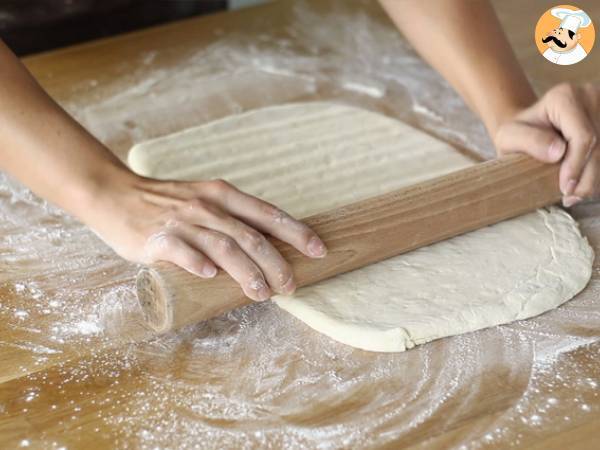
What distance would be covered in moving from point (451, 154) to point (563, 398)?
0.68m

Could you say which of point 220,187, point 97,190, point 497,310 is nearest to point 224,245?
point 220,187

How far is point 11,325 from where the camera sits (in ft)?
4.68

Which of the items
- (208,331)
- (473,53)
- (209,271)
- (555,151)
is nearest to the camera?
(209,271)

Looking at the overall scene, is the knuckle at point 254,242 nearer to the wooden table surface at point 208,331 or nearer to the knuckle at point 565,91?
the wooden table surface at point 208,331

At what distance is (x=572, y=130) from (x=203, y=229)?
2.30 ft

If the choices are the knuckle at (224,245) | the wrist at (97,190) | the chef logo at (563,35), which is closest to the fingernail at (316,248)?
the knuckle at (224,245)

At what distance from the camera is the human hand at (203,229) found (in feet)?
4.30

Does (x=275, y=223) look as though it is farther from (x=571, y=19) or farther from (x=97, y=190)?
(x=571, y=19)

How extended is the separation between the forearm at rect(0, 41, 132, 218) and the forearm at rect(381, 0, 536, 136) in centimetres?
73

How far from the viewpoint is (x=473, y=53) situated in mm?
1809

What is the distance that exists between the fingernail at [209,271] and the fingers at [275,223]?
11 cm

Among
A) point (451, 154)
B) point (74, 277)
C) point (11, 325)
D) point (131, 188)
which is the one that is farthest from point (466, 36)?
point (11, 325)

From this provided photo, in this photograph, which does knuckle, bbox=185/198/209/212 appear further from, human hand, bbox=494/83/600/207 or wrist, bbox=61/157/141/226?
human hand, bbox=494/83/600/207

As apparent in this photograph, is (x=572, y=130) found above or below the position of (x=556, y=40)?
below
